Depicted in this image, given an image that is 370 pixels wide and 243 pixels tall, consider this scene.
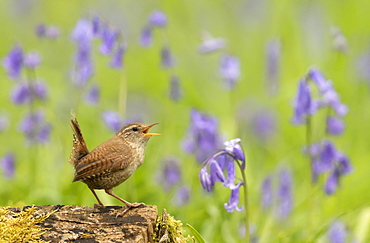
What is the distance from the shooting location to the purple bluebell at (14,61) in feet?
20.8

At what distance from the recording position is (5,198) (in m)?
6.66

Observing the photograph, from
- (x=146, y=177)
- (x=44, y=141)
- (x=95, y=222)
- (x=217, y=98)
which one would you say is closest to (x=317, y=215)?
(x=146, y=177)

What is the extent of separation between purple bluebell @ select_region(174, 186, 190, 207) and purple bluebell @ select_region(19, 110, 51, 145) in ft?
4.62

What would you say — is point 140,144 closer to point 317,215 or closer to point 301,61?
point 317,215

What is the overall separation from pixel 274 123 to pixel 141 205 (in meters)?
5.54

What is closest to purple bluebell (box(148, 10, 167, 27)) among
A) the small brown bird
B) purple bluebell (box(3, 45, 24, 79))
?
purple bluebell (box(3, 45, 24, 79))

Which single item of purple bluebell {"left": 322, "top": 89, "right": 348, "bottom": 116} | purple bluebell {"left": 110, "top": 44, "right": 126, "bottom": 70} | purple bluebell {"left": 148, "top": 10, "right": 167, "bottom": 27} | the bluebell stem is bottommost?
the bluebell stem

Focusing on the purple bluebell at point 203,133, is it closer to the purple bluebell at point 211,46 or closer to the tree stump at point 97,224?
the purple bluebell at point 211,46

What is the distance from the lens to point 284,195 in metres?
6.88

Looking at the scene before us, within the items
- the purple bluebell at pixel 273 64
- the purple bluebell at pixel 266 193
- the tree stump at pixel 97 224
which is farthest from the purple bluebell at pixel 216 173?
the purple bluebell at pixel 273 64

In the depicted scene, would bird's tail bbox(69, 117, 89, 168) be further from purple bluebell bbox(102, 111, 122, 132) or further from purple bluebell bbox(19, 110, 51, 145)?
purple bluebell bbox(19, 110, 51, 145)

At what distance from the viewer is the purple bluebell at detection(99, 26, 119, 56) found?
572cm

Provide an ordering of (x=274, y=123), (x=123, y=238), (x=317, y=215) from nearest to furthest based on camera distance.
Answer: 1. (x=123, y=238)
2. (x=317, y=215)
3. (x=274, y=123)

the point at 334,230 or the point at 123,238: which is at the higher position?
the point at 334,230
